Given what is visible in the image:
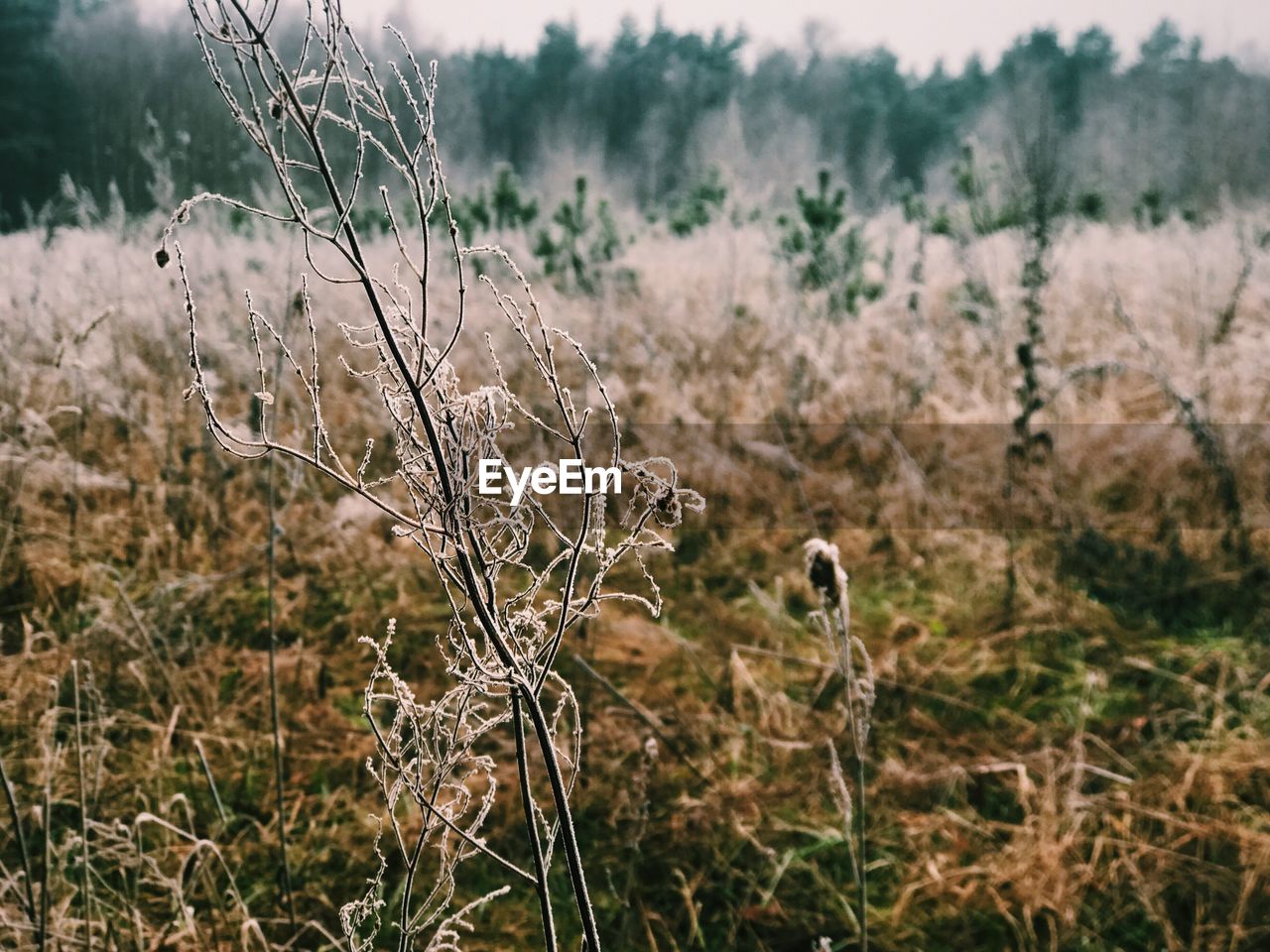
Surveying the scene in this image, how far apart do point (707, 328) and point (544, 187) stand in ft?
23.2

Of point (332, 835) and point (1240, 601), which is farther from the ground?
point (1240, 601)

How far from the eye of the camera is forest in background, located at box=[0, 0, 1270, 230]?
7137 mm

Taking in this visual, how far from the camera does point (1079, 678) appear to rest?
93.7 inches

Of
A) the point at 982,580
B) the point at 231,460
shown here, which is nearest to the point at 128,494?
the point at 231,460

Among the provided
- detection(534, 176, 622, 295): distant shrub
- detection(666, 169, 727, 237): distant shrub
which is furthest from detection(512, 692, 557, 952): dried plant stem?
detection(666, 169, 727, 237): distant shrub

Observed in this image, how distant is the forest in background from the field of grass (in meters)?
1.07

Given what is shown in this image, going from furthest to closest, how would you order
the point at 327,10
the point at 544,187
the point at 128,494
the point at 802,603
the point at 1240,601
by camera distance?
the point at 544,187
the point at 128,494
the point at 802,603
the point at 1240,601
the point at 327,10

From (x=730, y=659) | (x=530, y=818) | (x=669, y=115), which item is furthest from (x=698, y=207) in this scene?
(x=669, y=115)

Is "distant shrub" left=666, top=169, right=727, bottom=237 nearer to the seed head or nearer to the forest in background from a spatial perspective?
the forest in background

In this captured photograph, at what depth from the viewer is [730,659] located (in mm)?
2414

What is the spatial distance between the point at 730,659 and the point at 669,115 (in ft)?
74.4

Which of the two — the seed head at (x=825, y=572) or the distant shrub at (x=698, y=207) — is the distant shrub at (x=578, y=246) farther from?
the seed head at (x=825, y=572)

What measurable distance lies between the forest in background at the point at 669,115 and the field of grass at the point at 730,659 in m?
1.07

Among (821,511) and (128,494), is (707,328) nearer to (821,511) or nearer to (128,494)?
(821,511)
